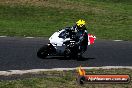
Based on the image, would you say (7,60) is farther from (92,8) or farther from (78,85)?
(92,8)

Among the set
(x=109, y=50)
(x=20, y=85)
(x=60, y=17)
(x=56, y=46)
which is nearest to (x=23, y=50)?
(x=56, y=46)

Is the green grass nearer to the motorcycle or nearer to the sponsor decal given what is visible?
the motorcycle

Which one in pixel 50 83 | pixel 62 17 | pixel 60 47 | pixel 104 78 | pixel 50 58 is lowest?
pixel 62 17

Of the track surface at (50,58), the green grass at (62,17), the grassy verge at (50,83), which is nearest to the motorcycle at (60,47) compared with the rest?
the track surface at (50,58)

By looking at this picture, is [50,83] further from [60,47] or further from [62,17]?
[62,17]

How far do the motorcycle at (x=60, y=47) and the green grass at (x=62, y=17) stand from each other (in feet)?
21.7

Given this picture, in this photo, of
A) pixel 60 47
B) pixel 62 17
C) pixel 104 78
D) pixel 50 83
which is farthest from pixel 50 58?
pixel 62 17

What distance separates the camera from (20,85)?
12914 mm

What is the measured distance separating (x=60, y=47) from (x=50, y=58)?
2.14 ft

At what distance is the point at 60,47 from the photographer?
59.9ft

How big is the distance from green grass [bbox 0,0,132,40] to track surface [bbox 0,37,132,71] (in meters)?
2.62

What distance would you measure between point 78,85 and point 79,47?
539cm

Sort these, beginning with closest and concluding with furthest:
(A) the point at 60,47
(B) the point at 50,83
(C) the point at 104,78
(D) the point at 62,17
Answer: (C) the point at 104,78
(B) the point at 50,83
(A) the point at 60,47
(D) the point at 62,17

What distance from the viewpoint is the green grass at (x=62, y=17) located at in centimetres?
2678
